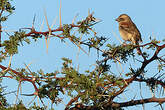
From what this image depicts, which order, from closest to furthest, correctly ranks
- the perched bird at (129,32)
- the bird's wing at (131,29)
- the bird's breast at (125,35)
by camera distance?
the perched bird at (129,32)
the bird's wing at (131,29)
the bird's breast at (125,35)

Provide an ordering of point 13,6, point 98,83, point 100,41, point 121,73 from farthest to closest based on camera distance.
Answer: point 13,6 → point 100,41 → point 121,73 → point 98,83

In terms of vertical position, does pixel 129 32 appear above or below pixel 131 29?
below

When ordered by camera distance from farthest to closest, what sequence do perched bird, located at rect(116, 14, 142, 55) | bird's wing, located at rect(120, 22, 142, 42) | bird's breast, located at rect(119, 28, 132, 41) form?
1. bird's breast, located at rect(119, 28, 132, 41)
2. bird's wing, located at rect(120, 22, 142, 42)
3. perched bird, located at rect(116, 14, 142, 55)

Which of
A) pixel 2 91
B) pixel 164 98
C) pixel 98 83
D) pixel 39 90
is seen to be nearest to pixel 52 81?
pixel 39 90

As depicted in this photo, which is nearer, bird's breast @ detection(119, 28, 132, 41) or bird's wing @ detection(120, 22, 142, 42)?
bird's wing @ detection(120, 22, 142, 42)

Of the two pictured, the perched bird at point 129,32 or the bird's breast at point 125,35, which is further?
the bird's breast at point 125,35

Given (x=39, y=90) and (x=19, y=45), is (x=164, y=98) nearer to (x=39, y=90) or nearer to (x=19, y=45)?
(x=39, y=90)

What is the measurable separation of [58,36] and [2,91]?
1.18 metres

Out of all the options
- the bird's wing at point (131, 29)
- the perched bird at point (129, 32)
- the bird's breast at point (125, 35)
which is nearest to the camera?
the perched bird at point (129, 32)

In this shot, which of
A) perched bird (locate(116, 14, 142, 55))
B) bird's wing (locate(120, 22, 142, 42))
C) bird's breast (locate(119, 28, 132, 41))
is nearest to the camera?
perched bird (locate(116, 14, 142, 55))

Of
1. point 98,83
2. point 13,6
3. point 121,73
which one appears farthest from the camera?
point 13,6

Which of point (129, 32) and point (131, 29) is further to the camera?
point (131, 29)

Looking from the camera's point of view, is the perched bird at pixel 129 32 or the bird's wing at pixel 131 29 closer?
the perched bird at pixel 129 32

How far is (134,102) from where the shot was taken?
12.8 ft
